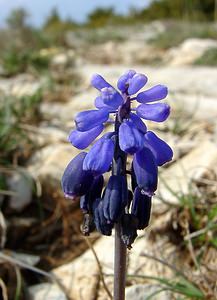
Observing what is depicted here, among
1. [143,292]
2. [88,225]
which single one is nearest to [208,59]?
[143,292]

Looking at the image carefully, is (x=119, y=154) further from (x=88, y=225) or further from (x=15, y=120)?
(x=15, y=120)

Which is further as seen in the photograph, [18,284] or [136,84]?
[18,284]

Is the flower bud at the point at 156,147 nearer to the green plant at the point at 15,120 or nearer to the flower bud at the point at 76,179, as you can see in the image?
the flower bud at the point at 76,179

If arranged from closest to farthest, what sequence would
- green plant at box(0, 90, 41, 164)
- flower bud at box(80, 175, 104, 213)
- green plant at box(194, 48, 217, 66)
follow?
flower bud at box(80, 175, 104, 213)
green plant at box(0, 90, 41, 164)
green plant at box(194, 48, 217, 66)

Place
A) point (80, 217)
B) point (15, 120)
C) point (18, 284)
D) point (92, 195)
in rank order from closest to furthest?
point (92, 195) → point (18, 284) → point (80, 217) → point (15, 120)

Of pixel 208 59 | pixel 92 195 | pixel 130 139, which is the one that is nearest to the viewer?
pixel 130 139

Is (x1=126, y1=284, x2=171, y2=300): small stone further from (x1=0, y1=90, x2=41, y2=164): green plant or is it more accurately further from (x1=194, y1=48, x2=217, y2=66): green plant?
(x1=194, y1=48, x2=217, y2=66): green plant

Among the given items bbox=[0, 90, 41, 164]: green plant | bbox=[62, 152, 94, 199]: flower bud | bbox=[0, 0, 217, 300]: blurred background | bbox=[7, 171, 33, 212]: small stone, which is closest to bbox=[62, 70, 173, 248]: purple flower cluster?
bbox=[62, 152, 94, 199]: flower bud

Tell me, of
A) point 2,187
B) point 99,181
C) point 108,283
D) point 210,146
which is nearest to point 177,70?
point 210,146

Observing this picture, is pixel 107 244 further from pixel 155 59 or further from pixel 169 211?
pixel 155 59
